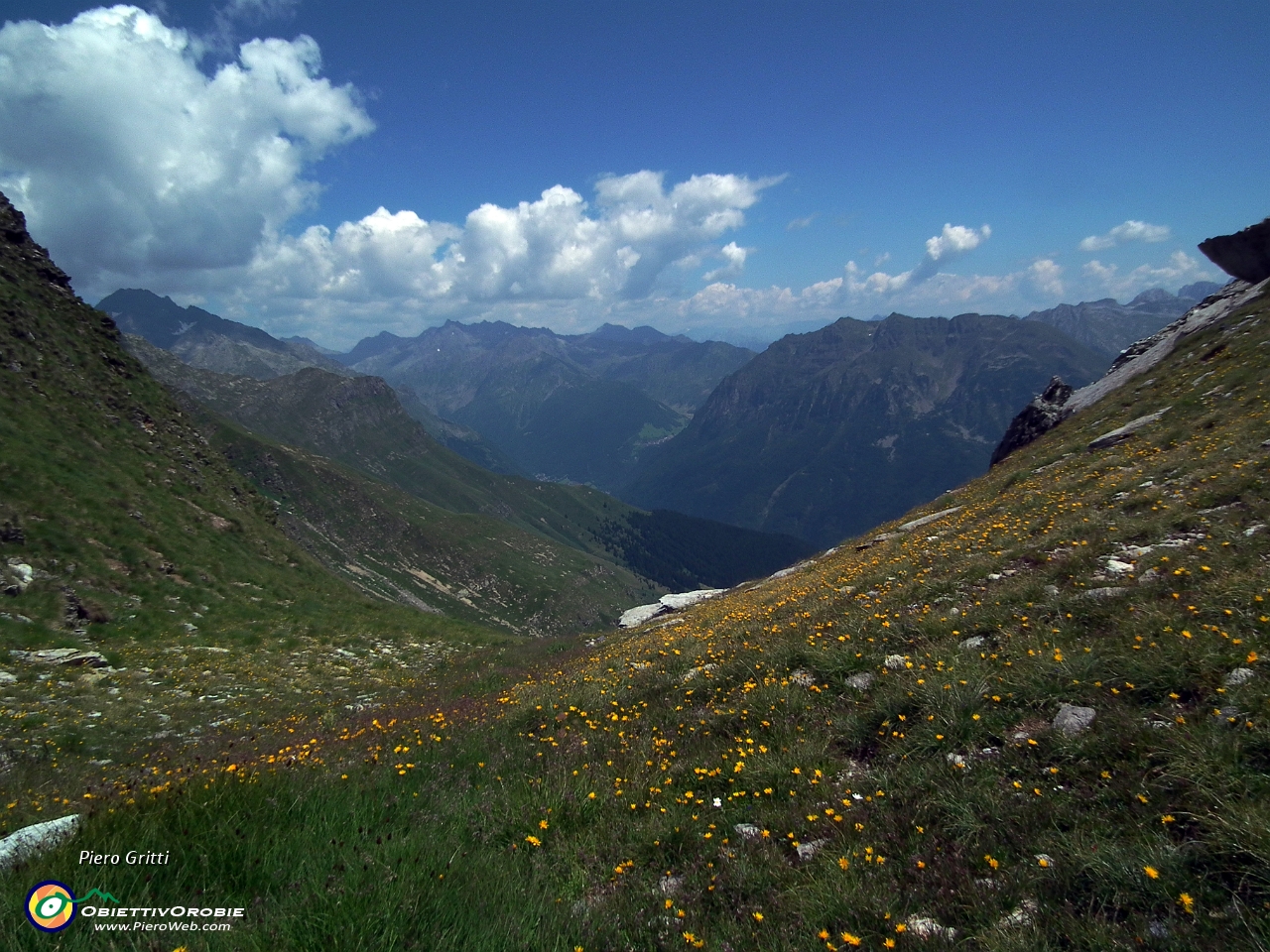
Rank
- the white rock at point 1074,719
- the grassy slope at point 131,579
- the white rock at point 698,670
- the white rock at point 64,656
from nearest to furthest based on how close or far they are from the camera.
Result: the white rock at point 1074,719 < the white rock at point 698,670 < the grassy slope at point 131,579 < the white rock at point 64,656

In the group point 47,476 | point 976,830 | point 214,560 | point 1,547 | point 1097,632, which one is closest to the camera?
point 976,830

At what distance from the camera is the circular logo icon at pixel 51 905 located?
3.61 meters

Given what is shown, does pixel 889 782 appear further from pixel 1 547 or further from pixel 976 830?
pixel 1 547

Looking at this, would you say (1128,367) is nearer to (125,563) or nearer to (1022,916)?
(1022,916)

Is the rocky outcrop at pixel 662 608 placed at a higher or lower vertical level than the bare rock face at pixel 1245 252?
lower

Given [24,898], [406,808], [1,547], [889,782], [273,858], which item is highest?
[1,547]

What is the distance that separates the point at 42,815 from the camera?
236 inches

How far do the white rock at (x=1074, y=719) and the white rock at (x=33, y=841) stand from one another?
898 centimetres

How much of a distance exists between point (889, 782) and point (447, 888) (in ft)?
14.7

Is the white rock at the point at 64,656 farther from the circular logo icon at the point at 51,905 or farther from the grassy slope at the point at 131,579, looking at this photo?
the circular logo icon at the point at 51,905

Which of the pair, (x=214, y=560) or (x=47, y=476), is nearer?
(x=47, y=476)

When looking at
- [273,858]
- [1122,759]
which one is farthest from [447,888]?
[1122,759]

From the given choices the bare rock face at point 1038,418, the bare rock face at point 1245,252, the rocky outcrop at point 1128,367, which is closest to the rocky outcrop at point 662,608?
the bare rock face at point 1038,418

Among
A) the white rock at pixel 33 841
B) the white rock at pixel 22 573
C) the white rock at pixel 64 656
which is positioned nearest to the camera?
the white rock at pixel 33 841
